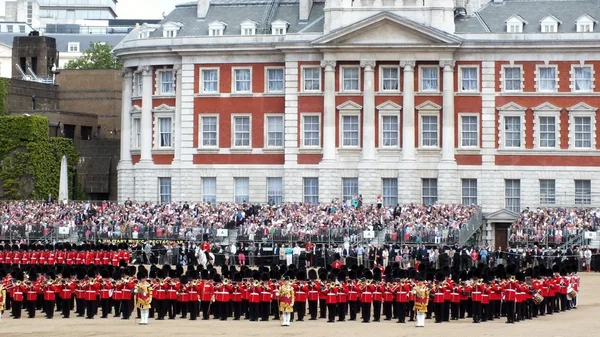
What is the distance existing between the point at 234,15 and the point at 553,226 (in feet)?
85.4

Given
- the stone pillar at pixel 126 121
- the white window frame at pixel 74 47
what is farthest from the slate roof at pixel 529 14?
the white window frame at pixel 74 47

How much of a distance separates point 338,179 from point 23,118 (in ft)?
76.7

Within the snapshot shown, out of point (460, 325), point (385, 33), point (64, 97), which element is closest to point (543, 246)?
point (385, 33)

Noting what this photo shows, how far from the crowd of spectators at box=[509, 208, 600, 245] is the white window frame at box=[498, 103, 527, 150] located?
236 inches

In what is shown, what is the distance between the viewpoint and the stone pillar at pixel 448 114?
281 feet

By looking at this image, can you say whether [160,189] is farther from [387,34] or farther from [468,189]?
[468,189]

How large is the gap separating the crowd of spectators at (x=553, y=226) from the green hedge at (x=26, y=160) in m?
33.0

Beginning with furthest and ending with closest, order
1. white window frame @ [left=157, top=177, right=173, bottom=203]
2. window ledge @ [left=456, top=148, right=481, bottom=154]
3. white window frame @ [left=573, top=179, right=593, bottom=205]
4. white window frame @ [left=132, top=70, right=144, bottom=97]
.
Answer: white window frame @ [left=132, top=70, right=144, bottom=97] < white window frame @ [left=157, top=177, right=173, bottom=203] < window ledge @ [left=456, top=148, right=481, bottom=154] < white window frame @ [left=573, top=179, right=593, bottom=205]

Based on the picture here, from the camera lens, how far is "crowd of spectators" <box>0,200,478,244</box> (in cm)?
7650

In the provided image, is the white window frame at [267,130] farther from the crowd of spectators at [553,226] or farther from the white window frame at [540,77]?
the crowd of spectators at [553,226]

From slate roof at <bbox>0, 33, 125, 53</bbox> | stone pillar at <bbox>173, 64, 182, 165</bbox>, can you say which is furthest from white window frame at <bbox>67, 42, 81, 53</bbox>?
stone pillar at <bbox>173, 64, 182, 165</bbox>

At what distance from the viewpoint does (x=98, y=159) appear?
330 feet

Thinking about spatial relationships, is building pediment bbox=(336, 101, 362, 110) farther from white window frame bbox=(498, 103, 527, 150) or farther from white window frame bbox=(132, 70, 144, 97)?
white window frame bbox=(132, 70, 144, 97)

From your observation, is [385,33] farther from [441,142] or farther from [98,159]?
[98,159]
